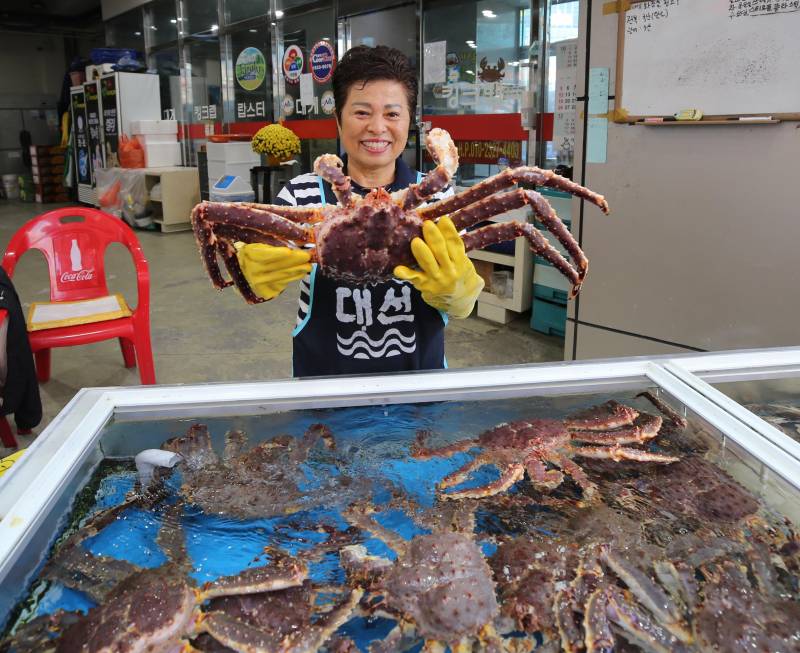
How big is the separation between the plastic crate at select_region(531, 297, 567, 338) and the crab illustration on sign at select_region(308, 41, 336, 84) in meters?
4.27

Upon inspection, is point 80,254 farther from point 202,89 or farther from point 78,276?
point 202,89

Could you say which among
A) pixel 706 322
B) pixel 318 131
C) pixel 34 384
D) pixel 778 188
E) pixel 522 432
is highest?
Result: pixel 318 131

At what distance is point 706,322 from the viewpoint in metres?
2.96

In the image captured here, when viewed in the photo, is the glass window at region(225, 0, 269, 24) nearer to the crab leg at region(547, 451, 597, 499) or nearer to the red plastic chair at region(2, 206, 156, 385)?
the red plastic chair at region(2, 206, 156, 385)

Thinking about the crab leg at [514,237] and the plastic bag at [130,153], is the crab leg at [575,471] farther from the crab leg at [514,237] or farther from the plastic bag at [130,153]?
the plastic bag at [130,153]

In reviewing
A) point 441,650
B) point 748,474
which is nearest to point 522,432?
point 748,474

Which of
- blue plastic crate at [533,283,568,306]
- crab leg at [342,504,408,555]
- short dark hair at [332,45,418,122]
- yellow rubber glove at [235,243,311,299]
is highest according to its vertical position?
short dark hair at [332,45,418,122]

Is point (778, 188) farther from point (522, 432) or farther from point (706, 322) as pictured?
point (522, 432)

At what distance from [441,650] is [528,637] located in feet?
0.38

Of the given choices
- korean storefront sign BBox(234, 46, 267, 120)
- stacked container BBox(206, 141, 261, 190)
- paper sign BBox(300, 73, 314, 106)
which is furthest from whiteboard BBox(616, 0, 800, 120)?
korean storefront sign BBox(234, 46, 267, 120)

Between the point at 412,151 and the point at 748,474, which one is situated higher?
the point at 412,151

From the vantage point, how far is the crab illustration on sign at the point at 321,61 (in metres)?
7.25

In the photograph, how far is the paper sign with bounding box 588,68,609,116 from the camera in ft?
10.2

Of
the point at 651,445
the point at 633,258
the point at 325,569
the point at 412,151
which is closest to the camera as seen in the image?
the point at 325,569
